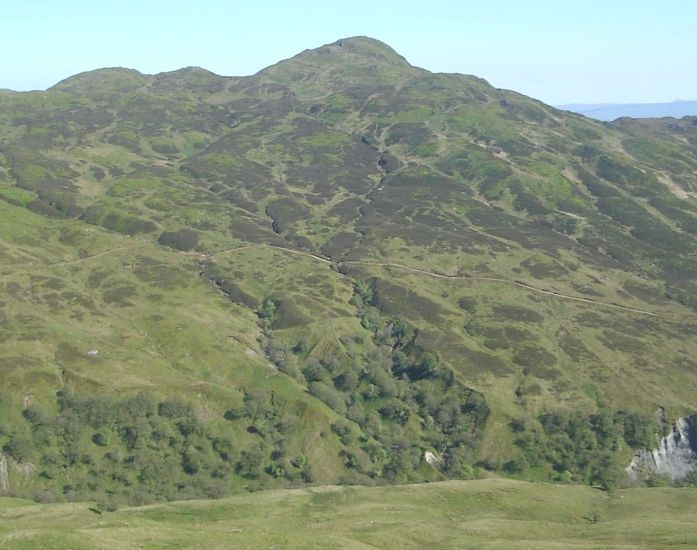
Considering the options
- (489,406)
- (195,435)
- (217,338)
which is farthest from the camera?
(217,338)

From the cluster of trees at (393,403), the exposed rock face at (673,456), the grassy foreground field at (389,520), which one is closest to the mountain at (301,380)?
the cluster of trees at (393,403)

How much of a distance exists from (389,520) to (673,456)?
88384 mm

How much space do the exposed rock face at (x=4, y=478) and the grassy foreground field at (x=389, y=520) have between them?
1344 centimetres

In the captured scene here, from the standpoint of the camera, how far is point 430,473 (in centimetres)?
13088

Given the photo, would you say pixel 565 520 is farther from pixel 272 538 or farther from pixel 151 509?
pixel 151 509

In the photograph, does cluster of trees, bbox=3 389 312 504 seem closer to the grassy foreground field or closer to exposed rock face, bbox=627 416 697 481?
the grassy foreground field

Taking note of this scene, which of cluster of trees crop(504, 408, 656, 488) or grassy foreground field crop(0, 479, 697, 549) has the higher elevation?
grassy foreground field crop(0, 479, 697, 549)

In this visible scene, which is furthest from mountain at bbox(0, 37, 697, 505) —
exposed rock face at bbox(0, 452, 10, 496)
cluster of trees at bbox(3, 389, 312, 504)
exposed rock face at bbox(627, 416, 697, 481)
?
exposed rock face at bbox(627, 416, 697, 481)

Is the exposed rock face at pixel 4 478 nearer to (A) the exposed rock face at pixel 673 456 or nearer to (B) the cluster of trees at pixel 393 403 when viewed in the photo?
(B) the cluster of trees at pixel 393 403

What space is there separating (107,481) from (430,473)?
65142 millimetres

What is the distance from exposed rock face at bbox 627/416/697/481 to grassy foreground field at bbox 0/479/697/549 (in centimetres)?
3304

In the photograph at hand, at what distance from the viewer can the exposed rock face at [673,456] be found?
133750 millimetres

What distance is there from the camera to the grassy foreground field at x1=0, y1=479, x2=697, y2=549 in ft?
200

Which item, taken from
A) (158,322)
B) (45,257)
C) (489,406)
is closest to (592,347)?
(489,406)
